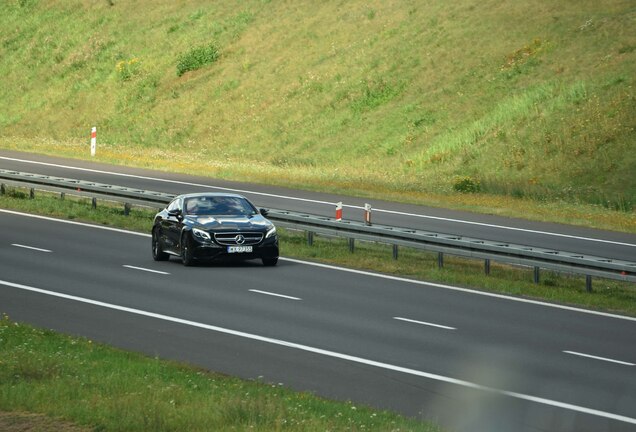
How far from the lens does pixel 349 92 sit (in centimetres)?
6012

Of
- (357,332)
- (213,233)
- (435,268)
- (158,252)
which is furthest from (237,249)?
(357,332)

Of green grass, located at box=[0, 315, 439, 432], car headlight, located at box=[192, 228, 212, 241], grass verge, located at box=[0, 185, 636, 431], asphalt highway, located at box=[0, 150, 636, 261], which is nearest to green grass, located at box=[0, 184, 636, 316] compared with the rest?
car headlight, located at box=[192, 228, 212, 241]

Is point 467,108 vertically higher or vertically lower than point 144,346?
higher

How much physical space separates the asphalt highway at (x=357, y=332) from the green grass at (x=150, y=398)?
0.85m

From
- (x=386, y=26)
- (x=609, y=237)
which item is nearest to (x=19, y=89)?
(x=386, y=26)

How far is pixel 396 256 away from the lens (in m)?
28.0

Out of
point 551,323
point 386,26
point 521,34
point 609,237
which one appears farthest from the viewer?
point 386,26

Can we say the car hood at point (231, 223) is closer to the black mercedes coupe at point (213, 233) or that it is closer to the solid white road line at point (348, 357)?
the black mercedes coupe at point (213, 233)

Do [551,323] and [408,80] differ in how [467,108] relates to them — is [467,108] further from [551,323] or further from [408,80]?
[551,323]

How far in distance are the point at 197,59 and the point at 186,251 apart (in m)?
45.9

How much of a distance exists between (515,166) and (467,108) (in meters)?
7.42

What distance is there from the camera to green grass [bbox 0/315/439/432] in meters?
11.1

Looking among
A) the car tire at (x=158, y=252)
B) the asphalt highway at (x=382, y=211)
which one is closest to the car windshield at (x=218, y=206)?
the car tire at (x=158, y=252)

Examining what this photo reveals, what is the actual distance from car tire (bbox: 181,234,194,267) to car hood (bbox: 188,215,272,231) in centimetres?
33
